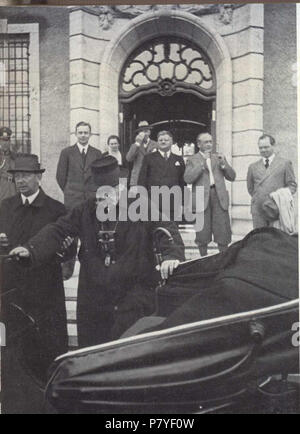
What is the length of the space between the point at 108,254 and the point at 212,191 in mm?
1075

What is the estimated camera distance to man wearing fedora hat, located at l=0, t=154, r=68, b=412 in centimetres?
490

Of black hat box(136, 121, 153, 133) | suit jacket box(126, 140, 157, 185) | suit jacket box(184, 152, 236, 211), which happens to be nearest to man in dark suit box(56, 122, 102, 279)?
suit jacket box(126, 140, 157, 185)

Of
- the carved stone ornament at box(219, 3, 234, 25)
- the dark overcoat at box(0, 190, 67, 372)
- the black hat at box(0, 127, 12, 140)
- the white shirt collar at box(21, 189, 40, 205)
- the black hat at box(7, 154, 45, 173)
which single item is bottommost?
the dark overcoat at box(0, 190, 67, 372)

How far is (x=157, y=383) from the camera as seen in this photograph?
4676 mm

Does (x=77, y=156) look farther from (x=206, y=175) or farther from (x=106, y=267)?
(x=206, y=175)

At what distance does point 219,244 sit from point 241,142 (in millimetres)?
914

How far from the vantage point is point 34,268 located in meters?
4.94

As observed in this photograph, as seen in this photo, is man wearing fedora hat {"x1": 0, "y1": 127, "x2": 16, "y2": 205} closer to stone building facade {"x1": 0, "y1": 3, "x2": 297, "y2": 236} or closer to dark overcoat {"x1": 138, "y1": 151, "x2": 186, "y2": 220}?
stone building facade {"x1": 0, "y1": 3, "x2": 297, "y2": 236}

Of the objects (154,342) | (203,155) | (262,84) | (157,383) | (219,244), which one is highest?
(262,84)

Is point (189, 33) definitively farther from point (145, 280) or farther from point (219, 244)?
point (145, 280)

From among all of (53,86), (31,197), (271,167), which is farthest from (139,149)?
(271,167)

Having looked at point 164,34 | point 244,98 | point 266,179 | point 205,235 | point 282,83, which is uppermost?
point 164,34

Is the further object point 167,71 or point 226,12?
point 167,71

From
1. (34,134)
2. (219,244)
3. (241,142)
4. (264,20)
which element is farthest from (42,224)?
(264,20)
